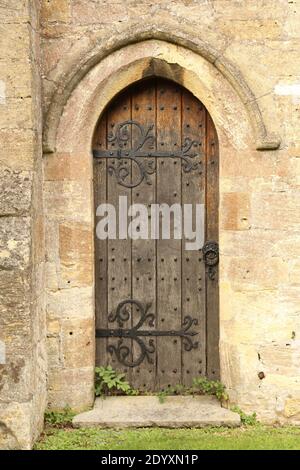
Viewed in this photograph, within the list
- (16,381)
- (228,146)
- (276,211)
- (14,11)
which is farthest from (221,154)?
(16,381)

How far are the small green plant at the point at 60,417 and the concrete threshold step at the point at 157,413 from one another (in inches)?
2.6

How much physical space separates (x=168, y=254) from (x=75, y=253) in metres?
0.73

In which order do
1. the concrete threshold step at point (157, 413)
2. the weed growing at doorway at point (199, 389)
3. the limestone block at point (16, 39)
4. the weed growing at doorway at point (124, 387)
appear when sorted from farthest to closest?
the weed growing at doorway at point (124, 387) → the weed growing at doorway at point (199, 389) → the concrete threshold step at point (157, 413) → the limestone block at point (16, 39)

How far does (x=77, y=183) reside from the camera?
459 cm

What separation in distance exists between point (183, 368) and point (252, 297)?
0.85 m

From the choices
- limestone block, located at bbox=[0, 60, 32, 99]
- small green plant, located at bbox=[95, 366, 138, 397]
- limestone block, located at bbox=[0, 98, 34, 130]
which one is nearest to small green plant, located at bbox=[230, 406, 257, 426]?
small green plant, located at bbox=[95, 366, 138, 397]

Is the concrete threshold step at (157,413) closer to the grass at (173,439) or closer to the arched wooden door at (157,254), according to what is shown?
the grass at (173,439)

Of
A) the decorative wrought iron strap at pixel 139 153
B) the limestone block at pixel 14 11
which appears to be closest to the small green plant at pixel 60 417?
the decorative wrought iron strap at pixel 139 153

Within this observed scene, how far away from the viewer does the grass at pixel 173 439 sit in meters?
4.12

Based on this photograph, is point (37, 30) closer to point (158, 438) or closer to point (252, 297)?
point (252, 297)

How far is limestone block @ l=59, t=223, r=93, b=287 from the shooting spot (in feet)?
15.1

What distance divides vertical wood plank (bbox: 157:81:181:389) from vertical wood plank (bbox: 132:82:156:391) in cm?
5

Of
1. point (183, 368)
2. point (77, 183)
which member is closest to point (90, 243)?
point (77, 183)

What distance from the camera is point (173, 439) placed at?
13.9 feet
